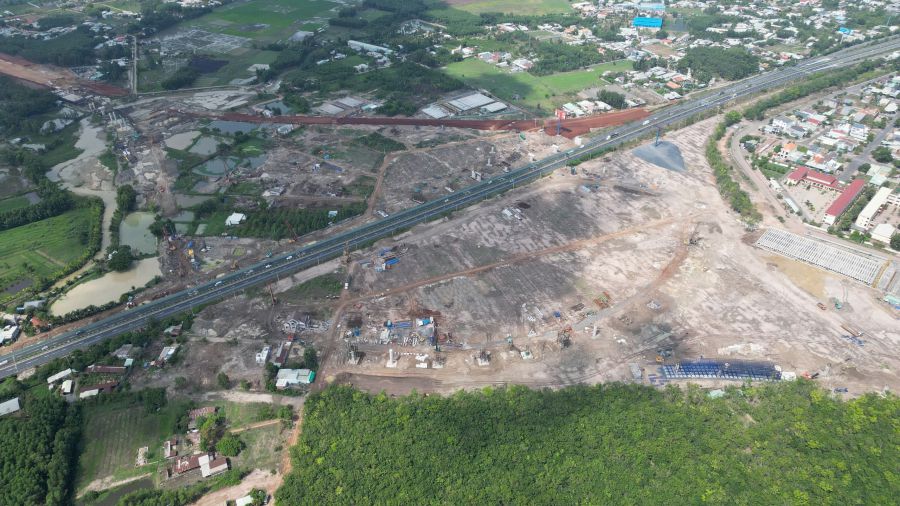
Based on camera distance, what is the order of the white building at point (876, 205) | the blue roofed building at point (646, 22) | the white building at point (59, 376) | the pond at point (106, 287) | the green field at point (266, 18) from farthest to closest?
the green field at point (266, 18)
the blue roofed building at point (646, 22)
the white building at point (876, 205)
the pond at point (106, 287)
the white building at point (59, 376)

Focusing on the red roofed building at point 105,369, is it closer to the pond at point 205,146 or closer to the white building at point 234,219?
the white building at point 234,219

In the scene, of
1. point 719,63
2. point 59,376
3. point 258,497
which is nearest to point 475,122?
point 719,63

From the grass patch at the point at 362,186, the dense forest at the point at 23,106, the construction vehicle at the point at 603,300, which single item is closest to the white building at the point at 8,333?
the grass patch at the point at 362,186

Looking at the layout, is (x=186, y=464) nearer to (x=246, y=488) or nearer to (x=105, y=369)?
(x=246, y=488)

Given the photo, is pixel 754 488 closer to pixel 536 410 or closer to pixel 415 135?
pixel 536 410

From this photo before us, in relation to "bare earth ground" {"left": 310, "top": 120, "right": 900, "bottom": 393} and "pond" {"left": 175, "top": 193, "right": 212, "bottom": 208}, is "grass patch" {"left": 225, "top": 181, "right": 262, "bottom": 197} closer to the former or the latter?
"pond" {"left": 175, "top": 193, "right": 212, "bottom": 208}
